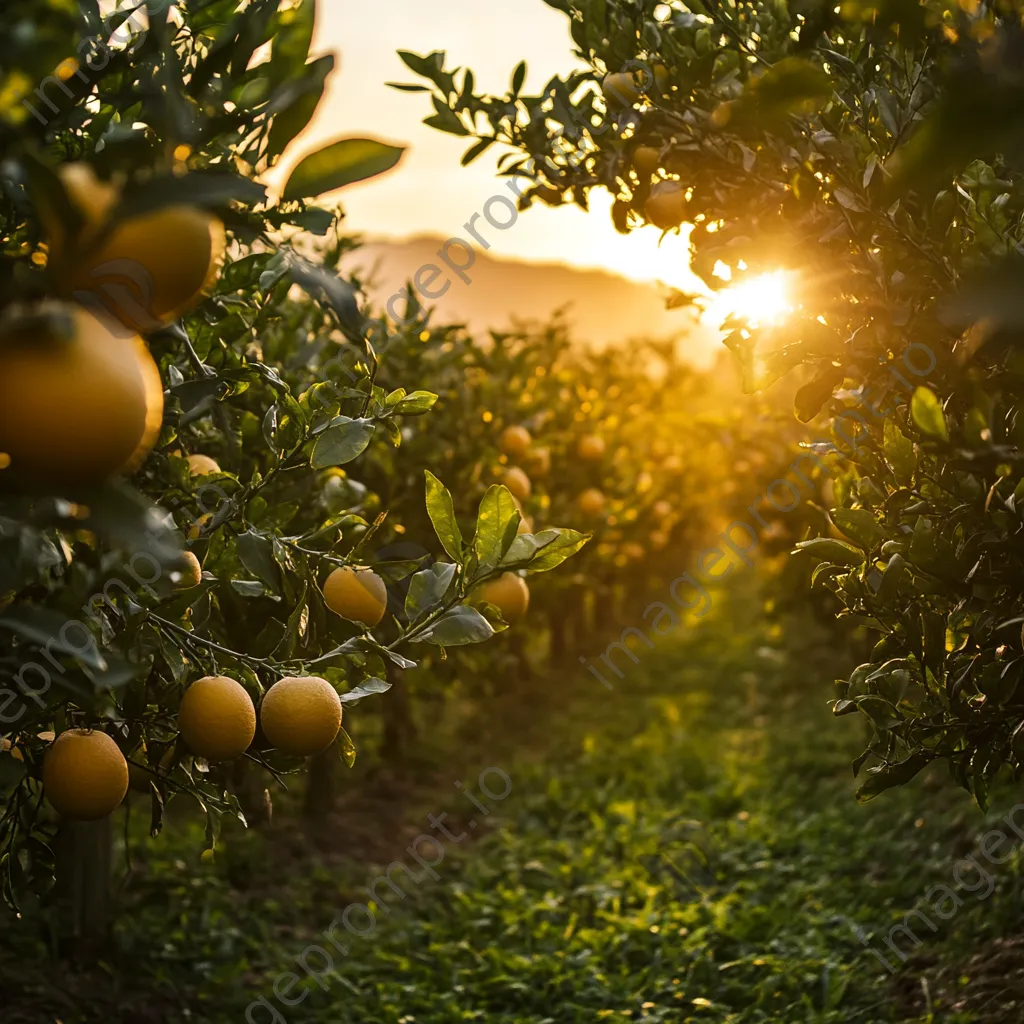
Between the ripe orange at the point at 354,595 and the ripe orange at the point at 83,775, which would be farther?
the ripe orange at the point at 354,595

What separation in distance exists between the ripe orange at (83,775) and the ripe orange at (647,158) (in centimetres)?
160

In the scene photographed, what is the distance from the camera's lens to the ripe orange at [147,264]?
93 centimetres

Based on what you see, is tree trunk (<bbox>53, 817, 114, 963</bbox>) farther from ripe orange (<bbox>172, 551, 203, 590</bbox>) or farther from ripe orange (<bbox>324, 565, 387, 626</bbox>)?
ripe orange (<bbox>172, 551, 203, 590</bbox>)

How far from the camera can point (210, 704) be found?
1.52m

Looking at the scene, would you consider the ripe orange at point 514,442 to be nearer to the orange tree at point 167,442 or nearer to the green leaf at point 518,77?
the orange tree at point 167,442

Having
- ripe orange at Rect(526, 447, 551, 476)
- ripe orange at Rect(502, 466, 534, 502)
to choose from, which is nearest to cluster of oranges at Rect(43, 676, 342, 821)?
ripe orange at Rect(502, 466, 534, 502)

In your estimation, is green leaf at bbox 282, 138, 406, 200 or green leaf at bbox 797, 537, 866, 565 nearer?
green leaf at bbox 282, 138, 406, 200

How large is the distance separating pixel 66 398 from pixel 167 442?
3.28ft

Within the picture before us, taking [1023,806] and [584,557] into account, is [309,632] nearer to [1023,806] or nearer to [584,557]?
[1023,806]

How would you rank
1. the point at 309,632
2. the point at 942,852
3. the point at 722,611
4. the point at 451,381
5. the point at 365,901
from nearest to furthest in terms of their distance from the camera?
the point at 309,632
the point at 942,852
the point at 365,901
the point at 451,381
the point at 722,611

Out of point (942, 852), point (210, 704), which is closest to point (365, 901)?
point (942, 852)

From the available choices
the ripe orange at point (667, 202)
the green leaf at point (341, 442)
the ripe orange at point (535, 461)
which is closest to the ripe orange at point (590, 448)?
the ripe orange at point (535, 461)

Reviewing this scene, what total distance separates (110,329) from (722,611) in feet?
34.2

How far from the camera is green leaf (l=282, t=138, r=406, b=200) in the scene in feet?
3.64
